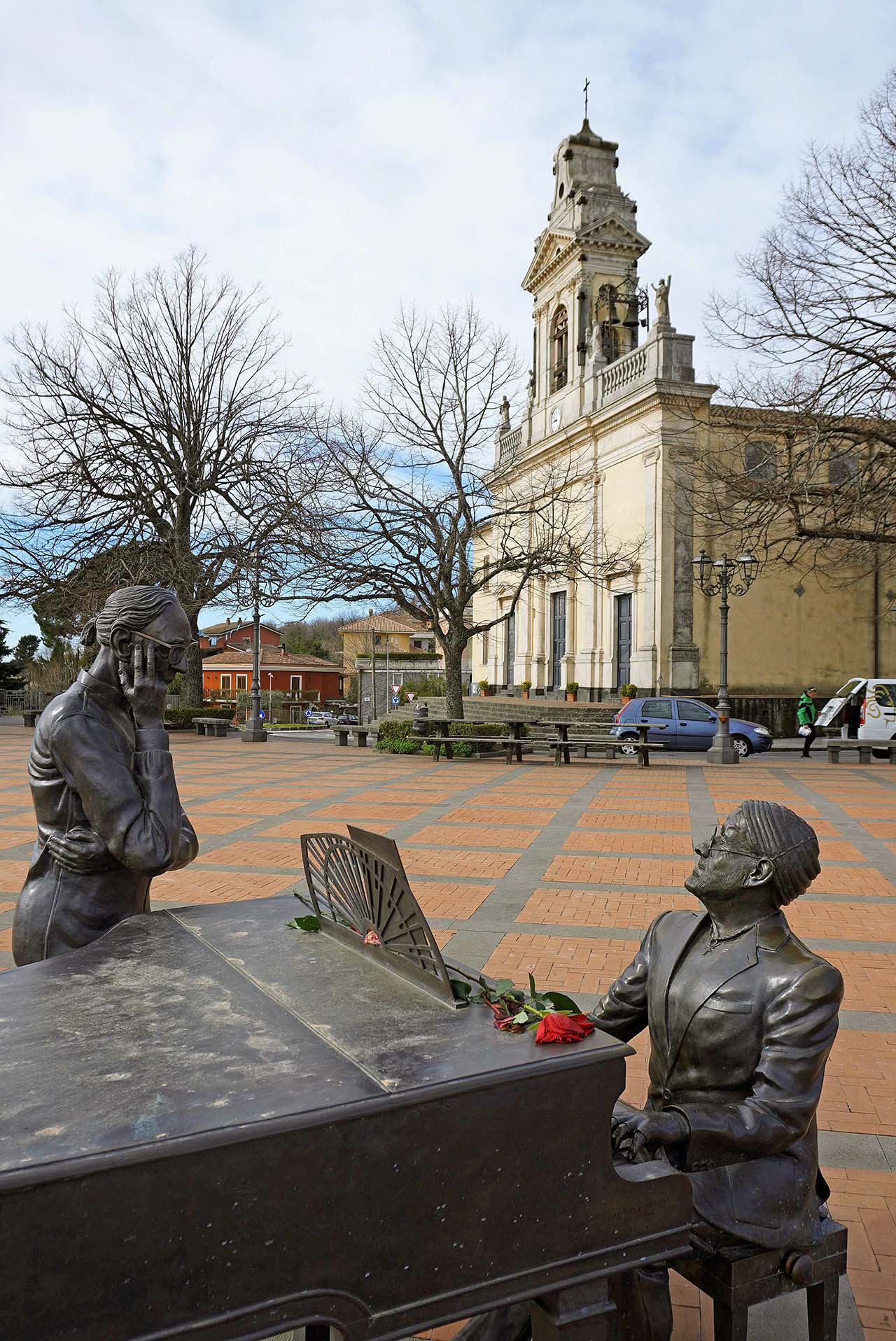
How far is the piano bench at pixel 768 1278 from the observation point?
6.97 feet

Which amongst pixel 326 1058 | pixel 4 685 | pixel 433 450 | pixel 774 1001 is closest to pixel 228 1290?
pixel 326 1058

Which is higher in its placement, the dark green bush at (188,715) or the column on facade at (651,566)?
the column on facade at (651,566)

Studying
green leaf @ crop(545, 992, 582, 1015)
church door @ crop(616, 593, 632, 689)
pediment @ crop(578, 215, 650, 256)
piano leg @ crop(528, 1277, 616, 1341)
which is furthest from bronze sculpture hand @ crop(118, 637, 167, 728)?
pediment @ crop(578, 215, 650, 256)

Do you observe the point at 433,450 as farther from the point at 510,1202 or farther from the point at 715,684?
the point at 510,1202

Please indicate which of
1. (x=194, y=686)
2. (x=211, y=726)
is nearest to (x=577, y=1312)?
(x=211, y=726)

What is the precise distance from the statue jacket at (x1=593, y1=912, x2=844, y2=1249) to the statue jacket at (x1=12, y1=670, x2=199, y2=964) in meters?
1.61

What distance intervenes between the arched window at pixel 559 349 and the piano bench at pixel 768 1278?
3742 cm

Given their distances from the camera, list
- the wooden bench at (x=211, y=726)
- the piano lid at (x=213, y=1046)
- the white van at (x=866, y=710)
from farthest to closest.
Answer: the wooden bench at (x=211, y=726), the white van at (x=866, y=710), the piano lid at (x=213, y=1046)

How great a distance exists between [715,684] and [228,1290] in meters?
29.8

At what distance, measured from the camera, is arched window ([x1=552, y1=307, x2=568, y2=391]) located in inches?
1475

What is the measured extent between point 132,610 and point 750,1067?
228 centimetres

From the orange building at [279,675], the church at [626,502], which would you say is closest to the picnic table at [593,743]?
the church at [626,502]

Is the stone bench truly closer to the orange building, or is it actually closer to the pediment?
the pediment

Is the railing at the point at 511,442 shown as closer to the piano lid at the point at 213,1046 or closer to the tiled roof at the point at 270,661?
the piano lid at the point at 213,1046
